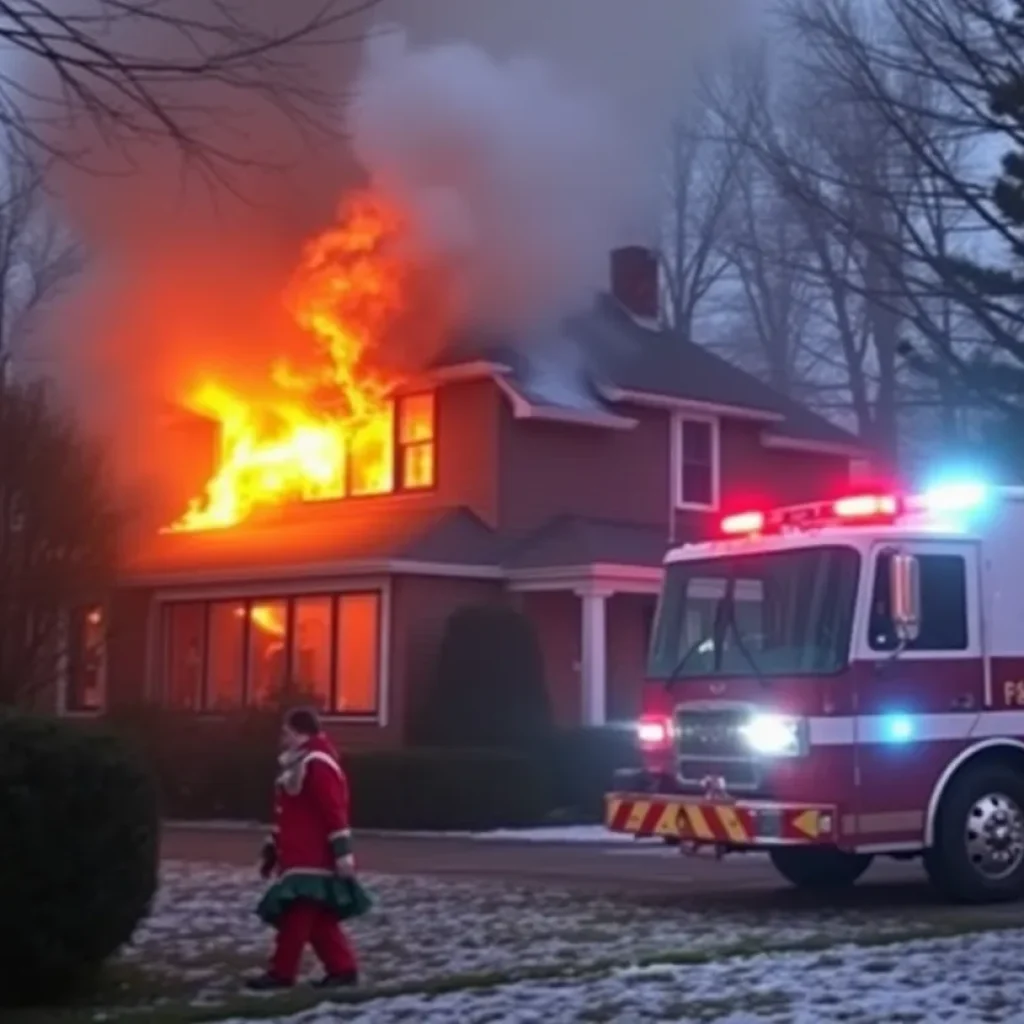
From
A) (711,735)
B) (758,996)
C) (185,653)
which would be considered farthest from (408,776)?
(758,996)

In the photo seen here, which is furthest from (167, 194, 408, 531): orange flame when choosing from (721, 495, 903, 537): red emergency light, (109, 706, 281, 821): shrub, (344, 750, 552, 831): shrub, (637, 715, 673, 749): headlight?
(637, 715, 673, 749): headlight

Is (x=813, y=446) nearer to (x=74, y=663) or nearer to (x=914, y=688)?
(x=74, y=663)

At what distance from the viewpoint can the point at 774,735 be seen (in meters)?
13.6

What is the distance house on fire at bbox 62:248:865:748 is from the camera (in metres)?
27.5

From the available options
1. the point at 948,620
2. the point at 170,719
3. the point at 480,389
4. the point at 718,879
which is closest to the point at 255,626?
the point at 170,719

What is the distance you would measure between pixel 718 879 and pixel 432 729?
1051cm

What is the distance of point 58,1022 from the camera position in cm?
961

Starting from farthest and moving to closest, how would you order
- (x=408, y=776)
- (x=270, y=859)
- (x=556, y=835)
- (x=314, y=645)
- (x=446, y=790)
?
1. (x=314, y=645)
2. (x=408, y=776)
3. (x=446, y=790)
4. (x=556, y=835)
5. (x=270, y=859)

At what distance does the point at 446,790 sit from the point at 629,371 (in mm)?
9100

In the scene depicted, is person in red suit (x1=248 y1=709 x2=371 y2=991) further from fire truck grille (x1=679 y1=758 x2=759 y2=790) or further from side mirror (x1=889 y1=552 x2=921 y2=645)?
side mirror (x1=889 y1=552 x2=921 y2=645)

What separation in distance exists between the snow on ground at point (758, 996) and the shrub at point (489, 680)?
1537cm

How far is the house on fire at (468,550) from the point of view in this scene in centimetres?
2748

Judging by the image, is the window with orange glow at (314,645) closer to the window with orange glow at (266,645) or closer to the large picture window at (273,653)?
the large picture window at (273,653)

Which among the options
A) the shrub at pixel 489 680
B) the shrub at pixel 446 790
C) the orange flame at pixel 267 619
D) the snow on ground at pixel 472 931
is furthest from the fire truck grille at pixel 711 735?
the orange flame at pixel 267 619
